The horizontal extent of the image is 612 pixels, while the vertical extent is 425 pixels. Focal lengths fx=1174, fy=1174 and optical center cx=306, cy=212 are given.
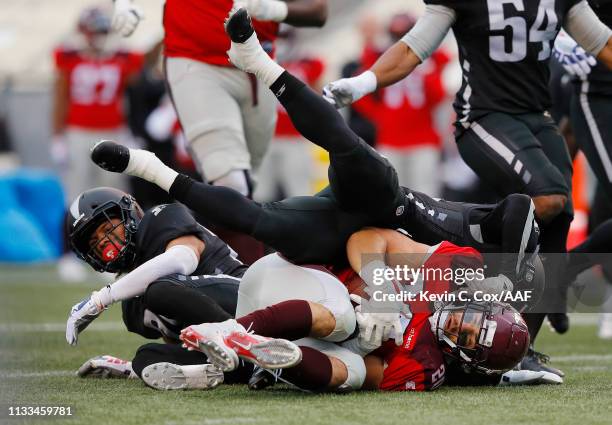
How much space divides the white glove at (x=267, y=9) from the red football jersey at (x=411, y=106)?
171 inches

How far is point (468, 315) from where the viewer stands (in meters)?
3.82

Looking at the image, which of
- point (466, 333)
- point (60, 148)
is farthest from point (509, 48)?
Result: point (60, 148)

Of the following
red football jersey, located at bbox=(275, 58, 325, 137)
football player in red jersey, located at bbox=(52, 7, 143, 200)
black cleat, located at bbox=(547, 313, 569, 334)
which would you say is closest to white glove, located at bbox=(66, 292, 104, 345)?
black cleat, located at bbox=(547, 313, 569, 334)

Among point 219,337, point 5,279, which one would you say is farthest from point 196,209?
point 5,279

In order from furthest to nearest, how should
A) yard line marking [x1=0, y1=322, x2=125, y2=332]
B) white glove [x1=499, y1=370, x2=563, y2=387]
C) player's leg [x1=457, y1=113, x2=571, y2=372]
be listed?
yard line marking [x1=0, y1=322, x2=125, y2=332] → player's leg [x1=457, y1=113, x2=571, y2=372] → white glove [x1=499, y1=370, x2=563, y2=387]

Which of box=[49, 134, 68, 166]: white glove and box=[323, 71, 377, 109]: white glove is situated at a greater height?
box=[323, 71, 377, 109]: white glove

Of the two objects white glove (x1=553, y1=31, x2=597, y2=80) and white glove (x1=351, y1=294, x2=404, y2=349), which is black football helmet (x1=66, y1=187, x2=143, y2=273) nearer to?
white glove (x1=351, y1=294, x2=404, y2=349)

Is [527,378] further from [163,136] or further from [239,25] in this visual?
[163,136]

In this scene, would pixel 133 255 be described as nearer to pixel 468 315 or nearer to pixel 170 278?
pixel 170 278

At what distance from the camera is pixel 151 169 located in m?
4.08

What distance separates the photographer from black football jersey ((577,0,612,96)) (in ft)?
17.5

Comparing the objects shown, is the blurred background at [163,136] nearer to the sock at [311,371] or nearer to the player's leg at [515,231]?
the player's leg at [515,231]

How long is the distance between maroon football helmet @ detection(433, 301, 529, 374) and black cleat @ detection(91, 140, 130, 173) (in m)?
1.21

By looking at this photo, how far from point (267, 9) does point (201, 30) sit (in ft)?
1.31
